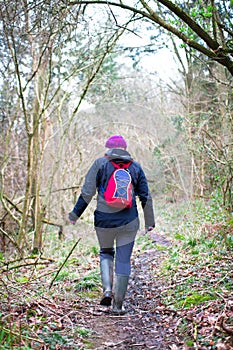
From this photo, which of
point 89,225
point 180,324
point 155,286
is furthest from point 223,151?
point 89,225

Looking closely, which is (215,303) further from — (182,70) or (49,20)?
(182,70)

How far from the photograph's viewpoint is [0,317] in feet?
11.6

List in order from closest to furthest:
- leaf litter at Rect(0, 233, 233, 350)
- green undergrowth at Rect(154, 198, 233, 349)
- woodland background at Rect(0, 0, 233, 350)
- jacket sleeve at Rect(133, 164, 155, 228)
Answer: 1. leaf litter at Rect(0, 233, 233, 350)
2. green undergrowth at Rect(154, 198, 233, 349)
3. woodland background at Rect(0, 0, 233, 350)
4. jacket sleeve at Rect(133, 164, 155, 228)

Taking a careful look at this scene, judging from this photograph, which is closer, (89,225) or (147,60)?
(89,225)

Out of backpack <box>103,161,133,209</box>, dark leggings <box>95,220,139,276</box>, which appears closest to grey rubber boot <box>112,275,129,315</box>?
dark leggings <box>95,220,139,276</box>

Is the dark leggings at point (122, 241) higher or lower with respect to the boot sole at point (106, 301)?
higher

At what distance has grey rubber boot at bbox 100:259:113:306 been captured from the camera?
4.66m

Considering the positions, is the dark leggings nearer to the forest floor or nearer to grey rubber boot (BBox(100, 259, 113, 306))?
grey rubber boot (BBox(100, 259, 113, 306))

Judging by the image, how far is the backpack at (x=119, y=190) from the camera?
185 inches

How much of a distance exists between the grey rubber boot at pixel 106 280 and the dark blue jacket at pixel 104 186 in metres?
0.48

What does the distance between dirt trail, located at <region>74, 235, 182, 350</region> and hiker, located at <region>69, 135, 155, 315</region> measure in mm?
208

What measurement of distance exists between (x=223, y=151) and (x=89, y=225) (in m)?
6.80

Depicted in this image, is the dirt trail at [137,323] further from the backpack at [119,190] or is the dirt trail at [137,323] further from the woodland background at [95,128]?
the backpack at [119,190]

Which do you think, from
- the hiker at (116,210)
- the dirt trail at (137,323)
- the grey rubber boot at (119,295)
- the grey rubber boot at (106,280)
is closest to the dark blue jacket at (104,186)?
the hiker at (116,210)
